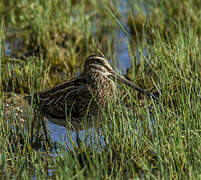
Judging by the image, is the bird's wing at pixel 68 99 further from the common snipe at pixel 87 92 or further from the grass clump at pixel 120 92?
the grass clump at pixel 120 92

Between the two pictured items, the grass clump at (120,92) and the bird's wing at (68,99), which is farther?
the bird's wing at (68,99)

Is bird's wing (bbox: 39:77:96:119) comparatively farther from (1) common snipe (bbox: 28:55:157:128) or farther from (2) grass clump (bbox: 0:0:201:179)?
(2) grass clump (bbox: 0:0:201:179)

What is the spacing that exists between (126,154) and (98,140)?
10.1 inches

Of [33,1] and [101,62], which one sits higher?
[33,1]

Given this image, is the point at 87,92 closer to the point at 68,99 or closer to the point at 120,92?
the point at 68,99

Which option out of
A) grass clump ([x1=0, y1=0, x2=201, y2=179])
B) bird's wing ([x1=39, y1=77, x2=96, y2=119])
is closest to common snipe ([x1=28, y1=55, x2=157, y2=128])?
bird's wing ([x1=39, y1=77, x2=96, y2=119])

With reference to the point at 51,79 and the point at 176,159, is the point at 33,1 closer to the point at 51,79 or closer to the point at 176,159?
the point at 51,79

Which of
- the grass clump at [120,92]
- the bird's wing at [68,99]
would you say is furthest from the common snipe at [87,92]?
the grass clump at [120,92]

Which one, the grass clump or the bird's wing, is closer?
the grass clump

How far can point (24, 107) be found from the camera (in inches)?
234

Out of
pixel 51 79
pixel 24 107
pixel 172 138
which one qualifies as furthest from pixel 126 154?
pixel 51 79

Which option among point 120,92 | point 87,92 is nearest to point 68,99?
point 87,92

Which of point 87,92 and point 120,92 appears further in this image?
point 87,92

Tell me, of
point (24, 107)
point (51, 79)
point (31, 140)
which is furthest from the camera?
point (51, 79)
